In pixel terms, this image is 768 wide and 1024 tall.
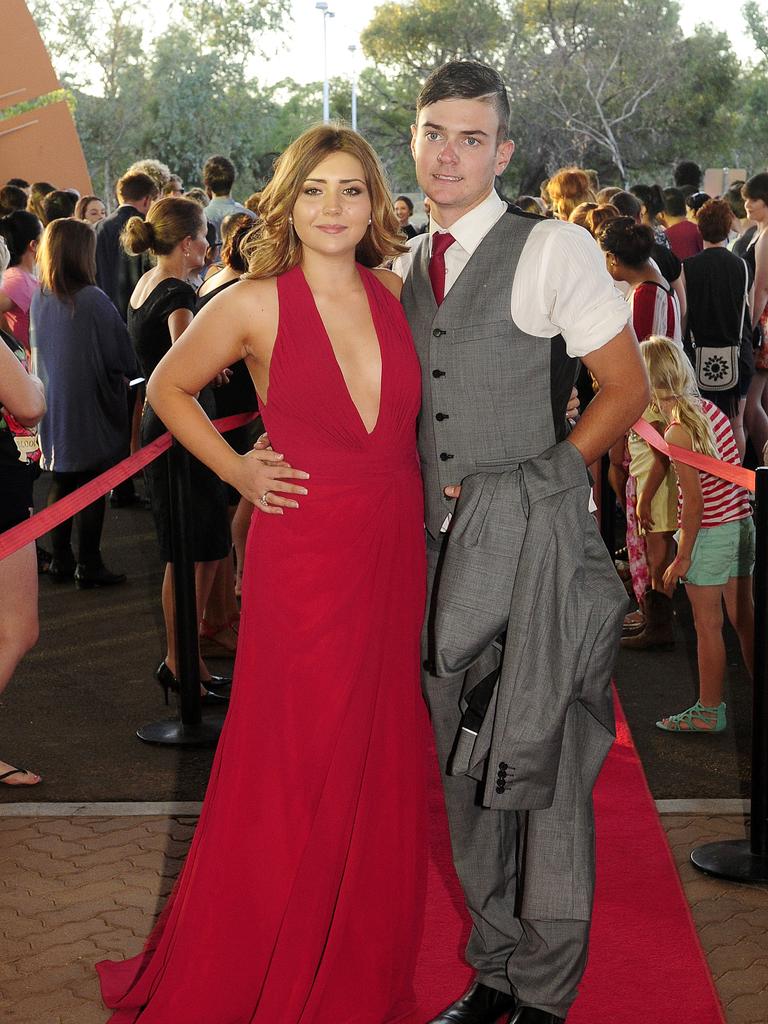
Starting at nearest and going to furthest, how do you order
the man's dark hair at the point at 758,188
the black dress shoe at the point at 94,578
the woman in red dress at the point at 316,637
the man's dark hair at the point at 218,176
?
the woman in red dress at the point at 316,637
the black dress shoe at the point at 94,578
the man's dark hair at the point at 758,188
the man's dark hair at the point at 218,176

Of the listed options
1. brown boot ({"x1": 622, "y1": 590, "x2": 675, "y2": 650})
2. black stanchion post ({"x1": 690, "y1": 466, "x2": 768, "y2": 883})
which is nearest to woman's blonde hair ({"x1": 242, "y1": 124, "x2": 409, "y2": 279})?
black stanchion post ({"x1": 690, "y1": 466, "x2": 768, "y2": 883})

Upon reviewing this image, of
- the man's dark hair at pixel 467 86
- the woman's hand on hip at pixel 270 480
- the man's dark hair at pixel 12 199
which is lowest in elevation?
the woman's hand on hip at pixel 270 480

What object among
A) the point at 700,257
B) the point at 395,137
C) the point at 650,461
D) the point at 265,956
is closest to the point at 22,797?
the point at 265,956

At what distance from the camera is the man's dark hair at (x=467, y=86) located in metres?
3.09

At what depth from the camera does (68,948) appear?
12.4 ft

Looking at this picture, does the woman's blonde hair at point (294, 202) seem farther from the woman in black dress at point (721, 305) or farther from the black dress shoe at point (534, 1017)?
the woman in black dress at point (721, 305)

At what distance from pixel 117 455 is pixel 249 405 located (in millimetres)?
1608

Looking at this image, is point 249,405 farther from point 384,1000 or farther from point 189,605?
point 384,1000

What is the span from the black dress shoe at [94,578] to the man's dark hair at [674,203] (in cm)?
597

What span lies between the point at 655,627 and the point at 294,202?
13.5ft

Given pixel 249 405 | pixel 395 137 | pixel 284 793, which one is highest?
pixel 395 137

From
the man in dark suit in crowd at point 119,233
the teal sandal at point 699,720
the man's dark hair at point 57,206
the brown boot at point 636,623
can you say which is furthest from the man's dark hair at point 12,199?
the teal sandal at point 699,720

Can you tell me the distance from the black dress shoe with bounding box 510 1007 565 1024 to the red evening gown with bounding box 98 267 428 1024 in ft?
0.99

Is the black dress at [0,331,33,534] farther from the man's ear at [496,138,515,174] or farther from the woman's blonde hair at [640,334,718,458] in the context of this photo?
the woman's blonde hair at [640,334,718,458]
